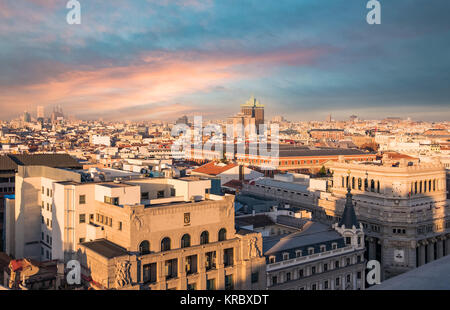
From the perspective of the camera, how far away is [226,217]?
42.9 meters

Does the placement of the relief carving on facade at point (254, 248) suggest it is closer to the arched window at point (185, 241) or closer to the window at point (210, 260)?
the window at point (210, 260)

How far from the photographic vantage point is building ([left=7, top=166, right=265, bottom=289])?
122 feet

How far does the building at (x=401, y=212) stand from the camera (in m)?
62.7

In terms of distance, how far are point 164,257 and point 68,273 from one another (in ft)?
28.2

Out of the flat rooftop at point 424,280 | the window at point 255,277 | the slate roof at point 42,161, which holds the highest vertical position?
the slate roof at point 42,161

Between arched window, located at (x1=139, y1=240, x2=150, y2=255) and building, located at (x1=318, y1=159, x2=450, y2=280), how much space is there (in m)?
37.6

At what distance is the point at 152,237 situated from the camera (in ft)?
125

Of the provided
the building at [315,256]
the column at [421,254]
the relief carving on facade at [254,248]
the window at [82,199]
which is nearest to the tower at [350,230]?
the building at [315,256]

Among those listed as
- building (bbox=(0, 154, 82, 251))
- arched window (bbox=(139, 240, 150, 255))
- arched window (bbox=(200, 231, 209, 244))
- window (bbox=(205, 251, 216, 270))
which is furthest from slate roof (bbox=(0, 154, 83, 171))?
window (bbox=(205, 251, 216, 270))

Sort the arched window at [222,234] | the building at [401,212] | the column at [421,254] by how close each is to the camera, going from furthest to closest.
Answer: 1. the column at [421,254]
2. the building at [401,212]
3. the arched window at [222,234]

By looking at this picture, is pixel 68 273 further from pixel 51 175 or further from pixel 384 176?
pixel 384 176

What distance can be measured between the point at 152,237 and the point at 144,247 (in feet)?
3.34

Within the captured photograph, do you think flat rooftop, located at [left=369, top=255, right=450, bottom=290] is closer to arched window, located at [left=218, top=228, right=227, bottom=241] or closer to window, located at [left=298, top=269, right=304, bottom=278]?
arched window, located at [left=218, top=228, right=227, bottom=241]

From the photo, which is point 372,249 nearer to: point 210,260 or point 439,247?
point 439,247
